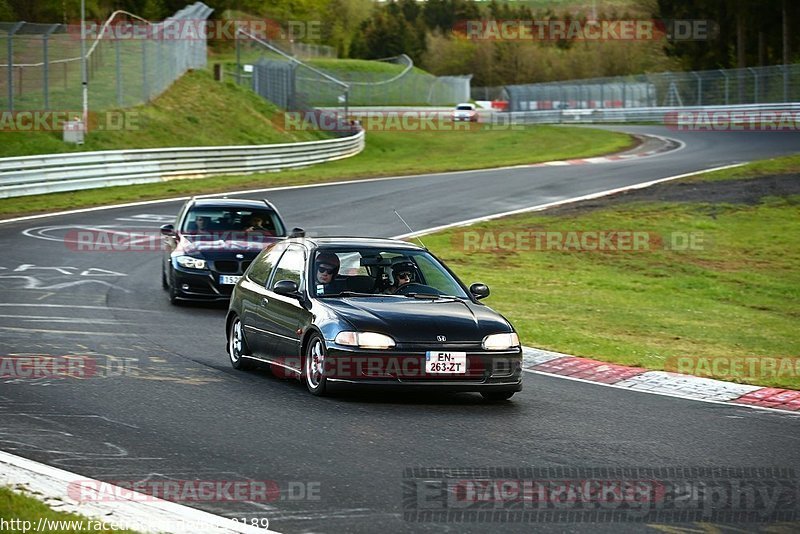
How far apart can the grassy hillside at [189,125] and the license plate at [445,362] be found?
2742 centimetres

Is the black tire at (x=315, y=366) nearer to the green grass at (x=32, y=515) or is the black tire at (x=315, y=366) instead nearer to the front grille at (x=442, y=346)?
the front grille at (x=442, y=346)

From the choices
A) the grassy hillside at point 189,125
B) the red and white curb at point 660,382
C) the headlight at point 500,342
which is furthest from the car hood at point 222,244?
the grassy hillside at point 189,125

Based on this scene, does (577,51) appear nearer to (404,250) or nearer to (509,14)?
(509,14)

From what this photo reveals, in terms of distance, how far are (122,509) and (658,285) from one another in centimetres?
1507

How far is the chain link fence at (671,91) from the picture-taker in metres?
60.9

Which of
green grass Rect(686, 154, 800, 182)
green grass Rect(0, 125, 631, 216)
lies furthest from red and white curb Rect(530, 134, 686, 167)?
green grass Rect(686, 154, 800, 182)

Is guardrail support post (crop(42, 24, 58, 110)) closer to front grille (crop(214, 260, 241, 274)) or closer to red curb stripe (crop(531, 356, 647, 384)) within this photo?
front grille (crop(214, 260, 241, 274))

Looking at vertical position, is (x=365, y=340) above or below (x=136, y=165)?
below

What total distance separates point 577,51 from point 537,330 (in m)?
111

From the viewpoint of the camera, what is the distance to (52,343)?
12.7 metres

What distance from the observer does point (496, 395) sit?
10117 mm

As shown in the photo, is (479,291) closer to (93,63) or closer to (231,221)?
(231,221)

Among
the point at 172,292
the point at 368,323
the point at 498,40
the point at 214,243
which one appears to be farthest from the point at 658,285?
the point at 498,40

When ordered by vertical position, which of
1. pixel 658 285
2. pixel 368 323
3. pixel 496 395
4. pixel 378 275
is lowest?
pixel 658 285
